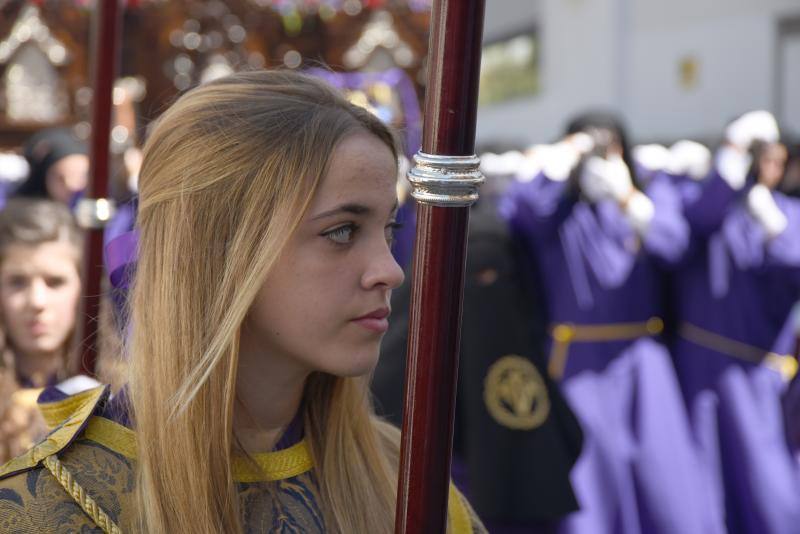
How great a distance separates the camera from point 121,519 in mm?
1326

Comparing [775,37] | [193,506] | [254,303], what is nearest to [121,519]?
[193,506]

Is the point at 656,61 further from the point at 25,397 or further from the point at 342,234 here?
the point at 342,234

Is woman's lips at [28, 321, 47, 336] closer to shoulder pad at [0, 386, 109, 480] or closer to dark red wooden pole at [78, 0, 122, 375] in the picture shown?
dark red wooden pole at [78, 0, 122, 375]

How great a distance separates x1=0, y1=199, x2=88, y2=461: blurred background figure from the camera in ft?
9.68

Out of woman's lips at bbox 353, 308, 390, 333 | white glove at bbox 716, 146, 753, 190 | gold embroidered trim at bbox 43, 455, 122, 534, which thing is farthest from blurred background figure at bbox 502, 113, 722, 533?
gold embroidered trim at bbox 43, 455, 122, 534

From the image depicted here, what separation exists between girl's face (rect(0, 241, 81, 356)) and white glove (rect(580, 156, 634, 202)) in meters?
2.64

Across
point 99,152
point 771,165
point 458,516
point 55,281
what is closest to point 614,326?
point 771,165

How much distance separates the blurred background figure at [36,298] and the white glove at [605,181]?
2.57m

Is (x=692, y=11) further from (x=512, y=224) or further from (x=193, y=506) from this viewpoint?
(x=193, y=506)

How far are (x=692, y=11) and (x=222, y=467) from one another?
1028 centimetres

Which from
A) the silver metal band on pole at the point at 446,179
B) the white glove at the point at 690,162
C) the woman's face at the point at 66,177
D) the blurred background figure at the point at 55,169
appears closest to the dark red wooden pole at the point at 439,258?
the silver metal band on pole at the point at 446,179

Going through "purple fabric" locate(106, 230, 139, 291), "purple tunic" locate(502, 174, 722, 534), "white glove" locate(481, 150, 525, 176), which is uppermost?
"white glove" locate(481, 150, 525, 176)

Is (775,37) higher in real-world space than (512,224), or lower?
higher

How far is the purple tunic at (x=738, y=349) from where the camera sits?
15.4 ft
